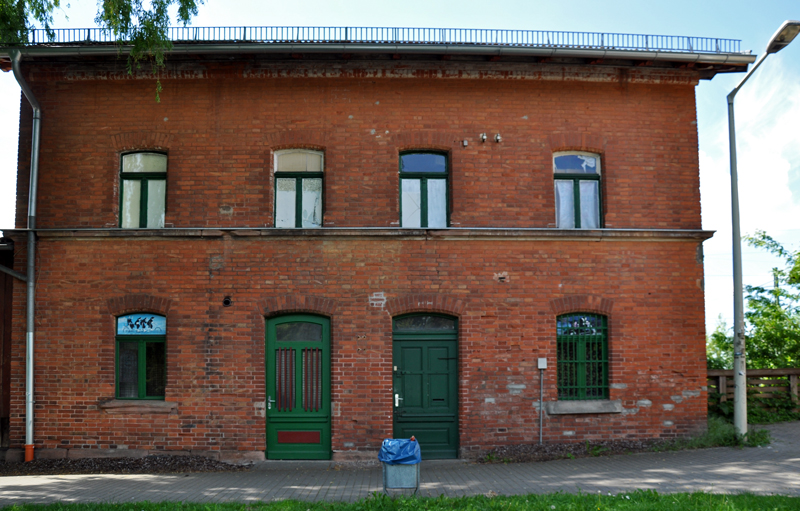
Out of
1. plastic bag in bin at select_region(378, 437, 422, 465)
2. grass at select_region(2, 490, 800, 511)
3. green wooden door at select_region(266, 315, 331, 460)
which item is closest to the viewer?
grass at select_region(2, 490, 800, 511)

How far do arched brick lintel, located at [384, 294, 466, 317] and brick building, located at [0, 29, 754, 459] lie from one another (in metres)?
0.04

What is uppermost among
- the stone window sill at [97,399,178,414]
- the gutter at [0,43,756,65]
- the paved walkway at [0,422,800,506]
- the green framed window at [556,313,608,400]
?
the gutter at [0,43,756,65]

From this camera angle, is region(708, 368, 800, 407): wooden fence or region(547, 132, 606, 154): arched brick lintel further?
region(708, 368, 800, 407): wooden fence

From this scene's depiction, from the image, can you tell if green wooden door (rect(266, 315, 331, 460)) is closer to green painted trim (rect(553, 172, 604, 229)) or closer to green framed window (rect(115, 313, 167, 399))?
green framed window (rect(115, 313, 167, 399))

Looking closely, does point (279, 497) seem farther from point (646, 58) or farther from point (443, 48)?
point (646, 58)

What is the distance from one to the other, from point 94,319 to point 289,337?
3751 millimetres

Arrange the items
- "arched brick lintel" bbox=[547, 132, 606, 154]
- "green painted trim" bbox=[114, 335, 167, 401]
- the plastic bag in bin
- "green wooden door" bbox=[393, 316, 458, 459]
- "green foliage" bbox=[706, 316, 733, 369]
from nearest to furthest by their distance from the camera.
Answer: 1. the plastic bag in bin
2. "green wooden door" bbox=[393, 316, 458, 459]
3. "green painted trim" bbox=[114, 335, 167, 401]
4. "arched brick lintel" bbox=[547, 132, 606, 154]
5. "green foliage" bbox=[706, 316, 733, 369]

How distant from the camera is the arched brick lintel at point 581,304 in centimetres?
1135

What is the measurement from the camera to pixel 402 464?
7.96 m

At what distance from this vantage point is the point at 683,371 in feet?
37.8

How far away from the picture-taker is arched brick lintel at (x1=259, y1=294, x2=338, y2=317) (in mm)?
11078

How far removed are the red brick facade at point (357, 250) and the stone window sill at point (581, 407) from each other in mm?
154

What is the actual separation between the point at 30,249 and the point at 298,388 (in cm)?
575

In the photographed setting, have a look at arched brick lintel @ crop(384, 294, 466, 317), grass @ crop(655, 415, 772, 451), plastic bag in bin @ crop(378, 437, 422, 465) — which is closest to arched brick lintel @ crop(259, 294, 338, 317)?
arched brick lintel @ crop(384, 294, 466, 317)
